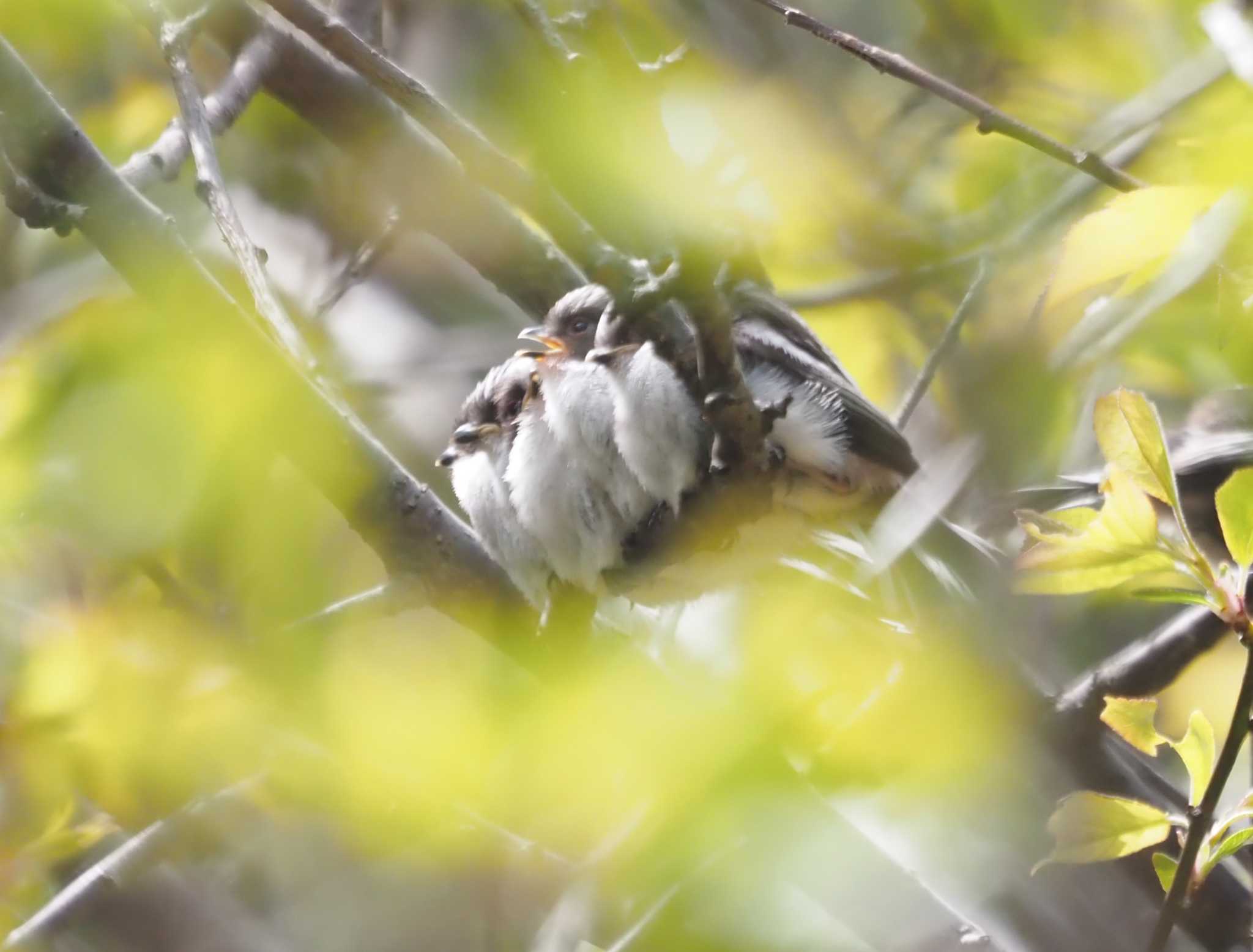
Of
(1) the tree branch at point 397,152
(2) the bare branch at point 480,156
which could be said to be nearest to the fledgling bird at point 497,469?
(1) the tree branch at point 397,152

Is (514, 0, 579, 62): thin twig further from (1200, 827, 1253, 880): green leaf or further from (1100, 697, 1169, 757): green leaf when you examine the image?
(1200, 827, 1253, 880): green leaf

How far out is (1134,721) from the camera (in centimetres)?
138

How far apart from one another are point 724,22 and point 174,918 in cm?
311

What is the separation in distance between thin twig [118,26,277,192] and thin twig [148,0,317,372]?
131 mm

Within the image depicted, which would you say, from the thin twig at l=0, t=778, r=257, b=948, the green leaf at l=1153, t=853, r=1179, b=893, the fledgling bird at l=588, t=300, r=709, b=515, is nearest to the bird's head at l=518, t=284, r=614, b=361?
the fledgling bird at l=588, t=300, r=709, b=515

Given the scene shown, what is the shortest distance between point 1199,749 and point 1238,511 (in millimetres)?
319

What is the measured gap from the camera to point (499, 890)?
11.3ft

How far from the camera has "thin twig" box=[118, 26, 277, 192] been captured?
237 centimetres

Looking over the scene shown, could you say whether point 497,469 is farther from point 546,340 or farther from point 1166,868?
point 1166,868

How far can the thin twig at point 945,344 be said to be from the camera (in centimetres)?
181

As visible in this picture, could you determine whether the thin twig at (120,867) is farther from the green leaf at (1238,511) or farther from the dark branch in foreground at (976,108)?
the green leaf at (1238,511)

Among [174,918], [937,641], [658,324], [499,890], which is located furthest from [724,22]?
[174,918]

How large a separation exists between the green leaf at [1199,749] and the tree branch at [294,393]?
3.40 ft

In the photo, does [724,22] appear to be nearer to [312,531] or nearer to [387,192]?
[387,192]
